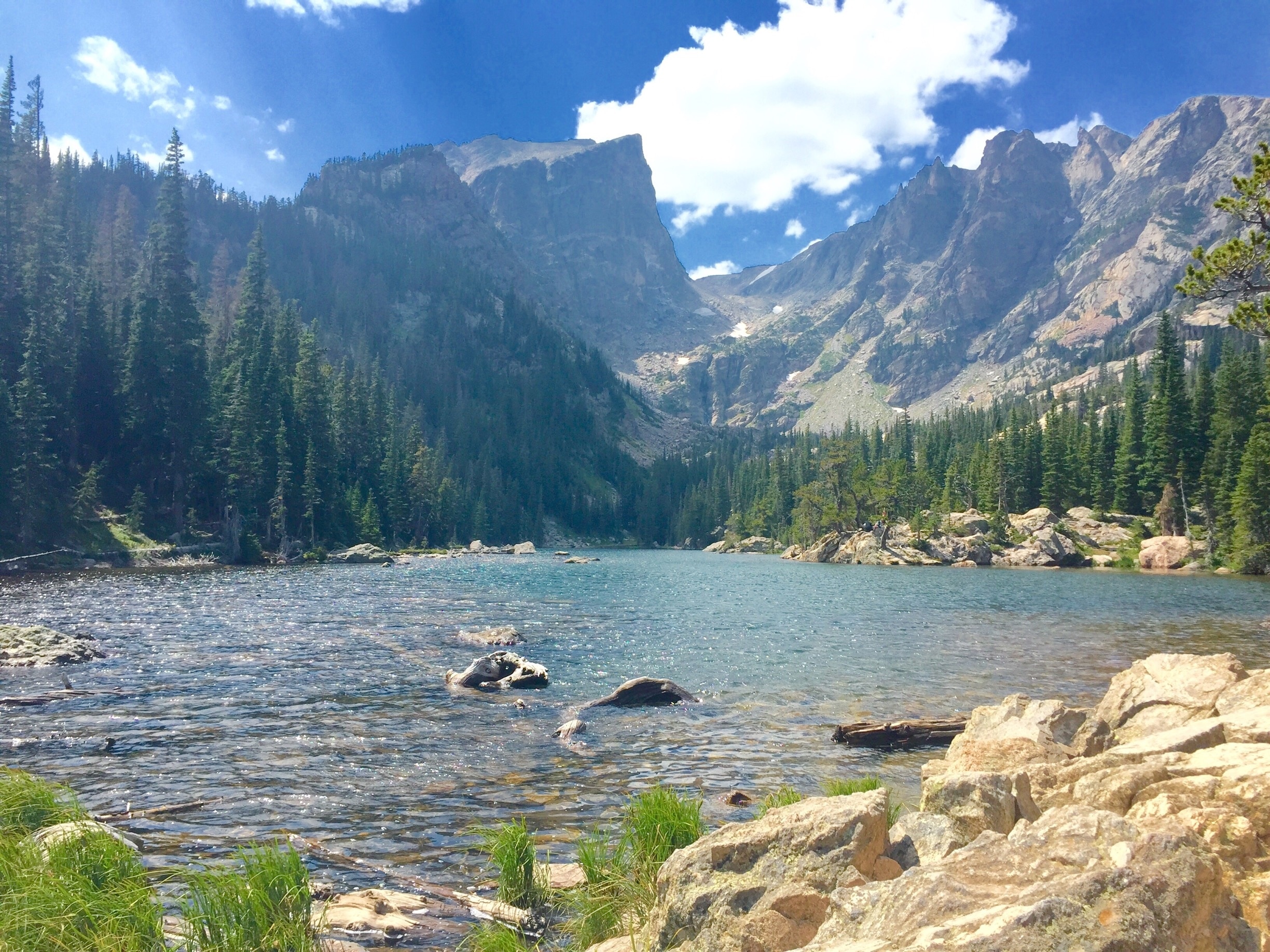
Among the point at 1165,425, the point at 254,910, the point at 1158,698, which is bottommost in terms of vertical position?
the point at 254,910

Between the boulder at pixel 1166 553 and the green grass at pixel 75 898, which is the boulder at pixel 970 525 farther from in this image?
the green grass at pixel 75 898

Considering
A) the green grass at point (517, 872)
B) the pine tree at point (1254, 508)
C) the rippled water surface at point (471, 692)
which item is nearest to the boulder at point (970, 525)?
the pine tree at point (1254, 508)

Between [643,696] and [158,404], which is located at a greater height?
[158,404]

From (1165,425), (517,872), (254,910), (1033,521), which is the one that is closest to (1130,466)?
(1165,425)

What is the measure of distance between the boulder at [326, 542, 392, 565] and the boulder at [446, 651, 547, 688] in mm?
65965

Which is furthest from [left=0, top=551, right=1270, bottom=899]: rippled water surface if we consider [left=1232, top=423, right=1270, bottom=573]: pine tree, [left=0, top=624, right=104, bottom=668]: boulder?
[left=1232, top=423, right=1270, bottom=573]: pine tree

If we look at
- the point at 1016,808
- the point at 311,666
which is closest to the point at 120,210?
the point at 311,666

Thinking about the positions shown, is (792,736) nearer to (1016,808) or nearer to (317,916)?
(1016,808)

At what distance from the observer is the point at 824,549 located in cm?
11825

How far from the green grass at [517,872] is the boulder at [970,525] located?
360 ft

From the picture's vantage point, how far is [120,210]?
147m

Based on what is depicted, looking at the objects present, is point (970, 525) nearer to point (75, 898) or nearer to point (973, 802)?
point (973, 802)

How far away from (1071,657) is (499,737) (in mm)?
23142

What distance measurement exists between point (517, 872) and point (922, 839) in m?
4.91
